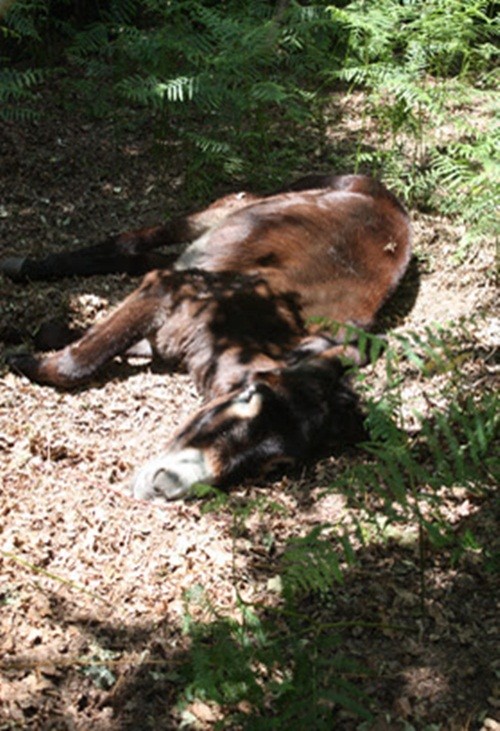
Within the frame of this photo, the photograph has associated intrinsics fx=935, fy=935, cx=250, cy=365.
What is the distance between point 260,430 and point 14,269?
8.04 feet

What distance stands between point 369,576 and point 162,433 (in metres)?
1.66

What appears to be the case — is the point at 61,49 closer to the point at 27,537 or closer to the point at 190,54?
the point at 190,54

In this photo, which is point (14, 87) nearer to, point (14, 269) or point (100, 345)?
point (14, 269)

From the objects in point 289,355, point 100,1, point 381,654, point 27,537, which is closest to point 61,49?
point 100,1

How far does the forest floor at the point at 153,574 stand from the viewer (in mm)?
3250

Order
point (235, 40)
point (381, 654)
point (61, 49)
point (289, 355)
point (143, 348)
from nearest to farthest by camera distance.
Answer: point (381, 654) < point (289, 355) < point (143, 348) < point (235, 40) < point (61, 49)

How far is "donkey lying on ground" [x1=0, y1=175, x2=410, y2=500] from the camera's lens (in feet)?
15.6

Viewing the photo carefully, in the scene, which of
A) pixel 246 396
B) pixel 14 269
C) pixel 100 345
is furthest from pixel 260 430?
pixel 14 269

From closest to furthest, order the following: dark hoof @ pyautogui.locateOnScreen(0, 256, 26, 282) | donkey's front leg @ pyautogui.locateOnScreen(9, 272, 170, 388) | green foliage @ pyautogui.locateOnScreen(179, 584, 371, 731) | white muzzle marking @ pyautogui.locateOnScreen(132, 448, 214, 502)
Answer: green foliage @ pyautogui.locateOnScreen(179, 584, 371, 731) < white muzzle marking @ pyautogui.locateOnScreen(132, 448, 214, 502) < donkey's front leg @ pyautogui.locateOnScreen(9, 272, 170, 388) < dark hoof @ pyautogui.locateOnScreen(0, 256, 26, 282)

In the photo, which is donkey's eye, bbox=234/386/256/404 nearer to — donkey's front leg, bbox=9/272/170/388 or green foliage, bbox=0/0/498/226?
donkey's front leg, bbox=9/272/170/388

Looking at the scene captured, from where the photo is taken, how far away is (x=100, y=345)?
545 cm

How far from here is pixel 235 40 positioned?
6934mm

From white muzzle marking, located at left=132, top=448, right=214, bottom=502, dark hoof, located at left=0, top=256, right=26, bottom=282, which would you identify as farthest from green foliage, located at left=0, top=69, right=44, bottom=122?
white muzzle marking, located at left=132, top=448, right=214, bottom=502

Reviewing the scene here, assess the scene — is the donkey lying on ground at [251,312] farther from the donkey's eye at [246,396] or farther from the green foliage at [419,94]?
the green foliage at [419,94]
